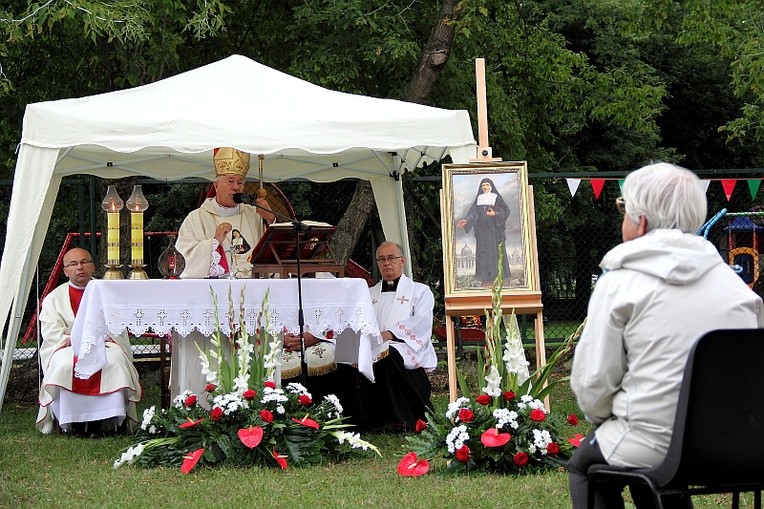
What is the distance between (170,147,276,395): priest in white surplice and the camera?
784 centimetres

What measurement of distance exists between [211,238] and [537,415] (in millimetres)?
3201

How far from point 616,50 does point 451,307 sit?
15987mm

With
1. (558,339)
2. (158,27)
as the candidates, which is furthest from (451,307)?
(558,339)

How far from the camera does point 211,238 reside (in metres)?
8.53

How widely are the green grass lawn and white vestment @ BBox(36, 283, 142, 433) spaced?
3.71ft

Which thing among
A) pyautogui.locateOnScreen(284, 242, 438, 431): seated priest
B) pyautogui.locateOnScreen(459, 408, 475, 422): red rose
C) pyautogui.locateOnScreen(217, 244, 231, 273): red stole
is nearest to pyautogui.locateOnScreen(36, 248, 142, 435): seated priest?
pyautogui.locateOnScreen(217, 244, 231, 273): red stole

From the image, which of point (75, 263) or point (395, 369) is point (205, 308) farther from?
point (75, 263)

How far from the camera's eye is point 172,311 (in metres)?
7.41

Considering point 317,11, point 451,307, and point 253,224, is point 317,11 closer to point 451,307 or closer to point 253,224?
point 253,224

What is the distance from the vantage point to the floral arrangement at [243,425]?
6.75 meters

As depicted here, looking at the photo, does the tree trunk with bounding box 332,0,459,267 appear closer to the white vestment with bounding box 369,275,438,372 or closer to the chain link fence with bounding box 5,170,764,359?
the chain link fence with bounding box 5,170,764,359

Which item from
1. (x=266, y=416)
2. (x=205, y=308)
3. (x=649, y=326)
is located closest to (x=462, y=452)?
(x=266, y=416)

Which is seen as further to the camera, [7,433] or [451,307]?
[7,433]

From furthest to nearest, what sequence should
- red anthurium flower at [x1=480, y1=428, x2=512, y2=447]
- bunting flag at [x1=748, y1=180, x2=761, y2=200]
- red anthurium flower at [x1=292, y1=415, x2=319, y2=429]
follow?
1. bunting flag at [x1=748, y1=180, x2=761, y2=200]
2. red anthurium flower at [x1=292, y1=415, x2=319, y2=429]
3. red anthurium flower at [x1=480, y1=428, x2=512, y2=447]
